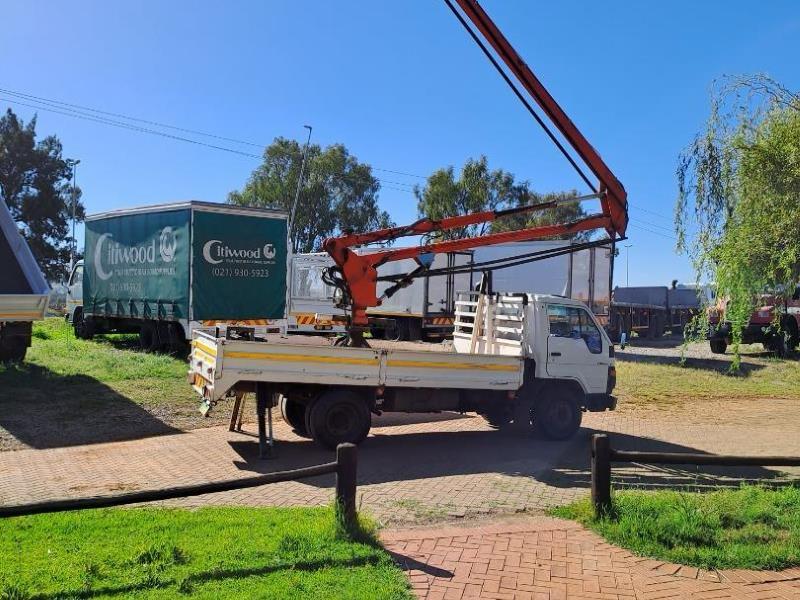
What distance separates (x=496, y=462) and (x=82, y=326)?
58.2ft

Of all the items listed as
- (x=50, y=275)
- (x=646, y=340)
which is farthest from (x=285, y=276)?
(x=50, y=275)

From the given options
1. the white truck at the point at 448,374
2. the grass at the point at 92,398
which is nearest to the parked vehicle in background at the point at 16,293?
the grass at the point at 92,398

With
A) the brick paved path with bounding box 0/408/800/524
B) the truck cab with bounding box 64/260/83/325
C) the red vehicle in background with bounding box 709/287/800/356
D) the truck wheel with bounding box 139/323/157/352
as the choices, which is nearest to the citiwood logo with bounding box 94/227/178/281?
the truck wheel with bounding box 139/323/157/352

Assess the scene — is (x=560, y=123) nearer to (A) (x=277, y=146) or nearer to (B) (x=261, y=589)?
(B) (x=261, y=589)

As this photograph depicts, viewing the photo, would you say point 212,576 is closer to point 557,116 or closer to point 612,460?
point 612,460

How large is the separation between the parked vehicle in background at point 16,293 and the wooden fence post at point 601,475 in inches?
449

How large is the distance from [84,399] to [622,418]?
9.40m

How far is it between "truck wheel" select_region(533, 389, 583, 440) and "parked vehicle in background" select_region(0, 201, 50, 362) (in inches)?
379

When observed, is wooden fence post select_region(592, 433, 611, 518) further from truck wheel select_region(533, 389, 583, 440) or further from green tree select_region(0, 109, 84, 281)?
green tree select_region(0, 109, 84, 281)

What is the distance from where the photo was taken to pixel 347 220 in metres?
52.2

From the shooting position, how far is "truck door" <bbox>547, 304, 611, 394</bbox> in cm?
1005

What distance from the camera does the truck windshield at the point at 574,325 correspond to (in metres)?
10.2

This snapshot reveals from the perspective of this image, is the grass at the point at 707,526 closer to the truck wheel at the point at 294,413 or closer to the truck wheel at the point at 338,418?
the truck wheel at the point at 338,418

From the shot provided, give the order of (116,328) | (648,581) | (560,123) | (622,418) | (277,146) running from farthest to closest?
1. (277,146)
2. (116,328)
3. (622,418)
4. (560,123)
5. (648,581)
